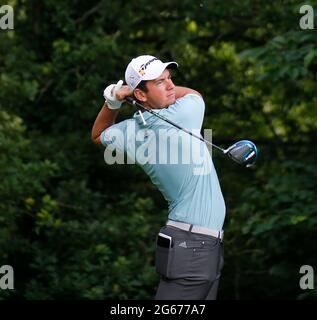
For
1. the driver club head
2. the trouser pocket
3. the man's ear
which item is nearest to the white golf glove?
the man's ear

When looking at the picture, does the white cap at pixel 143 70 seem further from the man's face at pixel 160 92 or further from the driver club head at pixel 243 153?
the driver club head at pixel 243 153

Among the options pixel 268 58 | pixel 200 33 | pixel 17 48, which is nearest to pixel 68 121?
pixel 17 48

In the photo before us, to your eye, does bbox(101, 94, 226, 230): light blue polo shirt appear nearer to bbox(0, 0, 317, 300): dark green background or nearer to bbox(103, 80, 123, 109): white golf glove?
bbox(103, 80, 123, 109): white golf glove

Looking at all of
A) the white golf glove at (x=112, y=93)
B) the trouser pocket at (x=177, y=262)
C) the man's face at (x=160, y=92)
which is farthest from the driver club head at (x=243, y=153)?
the white golf glove at (x=112, y=93)

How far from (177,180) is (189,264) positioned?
0.42m

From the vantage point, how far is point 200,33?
11023mm

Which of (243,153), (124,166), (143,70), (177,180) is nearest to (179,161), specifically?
(177,180)

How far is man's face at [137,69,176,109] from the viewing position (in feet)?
17.7

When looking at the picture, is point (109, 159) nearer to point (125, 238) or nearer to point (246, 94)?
point (125, 238)

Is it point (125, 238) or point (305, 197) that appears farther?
point (125, 238)

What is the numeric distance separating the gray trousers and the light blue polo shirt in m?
0.08

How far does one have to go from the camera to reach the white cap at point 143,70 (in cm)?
536

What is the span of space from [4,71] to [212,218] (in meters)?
4.95

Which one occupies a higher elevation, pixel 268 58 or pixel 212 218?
pixel 268 58
